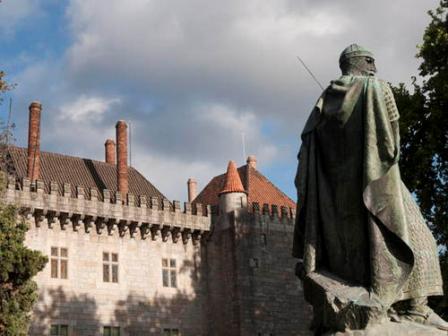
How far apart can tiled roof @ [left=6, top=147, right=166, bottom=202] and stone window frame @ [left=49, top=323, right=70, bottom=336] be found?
7.33m

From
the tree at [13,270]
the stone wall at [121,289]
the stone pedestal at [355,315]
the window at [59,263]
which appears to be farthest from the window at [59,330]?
the stone pedestal at [355,315]

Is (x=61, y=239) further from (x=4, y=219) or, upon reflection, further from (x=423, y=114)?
(x=423, y=114)

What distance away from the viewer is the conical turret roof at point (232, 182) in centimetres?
3872

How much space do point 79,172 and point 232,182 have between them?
8.86 metres

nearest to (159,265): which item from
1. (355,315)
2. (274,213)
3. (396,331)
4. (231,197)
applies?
(231,197)

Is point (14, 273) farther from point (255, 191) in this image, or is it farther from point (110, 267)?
point (255, 191)

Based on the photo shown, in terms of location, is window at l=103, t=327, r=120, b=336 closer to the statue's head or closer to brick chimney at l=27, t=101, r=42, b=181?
brick chimney at l=27, t=101, r=42, b=181

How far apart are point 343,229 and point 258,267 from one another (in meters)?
31.1

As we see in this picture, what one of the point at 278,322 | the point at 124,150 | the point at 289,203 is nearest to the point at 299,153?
the point at 278,322

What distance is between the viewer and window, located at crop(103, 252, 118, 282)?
35.5 metres

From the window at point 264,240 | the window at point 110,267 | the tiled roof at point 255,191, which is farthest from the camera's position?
the tiled roof at point 255,191

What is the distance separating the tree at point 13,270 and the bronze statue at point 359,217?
62.5 feet

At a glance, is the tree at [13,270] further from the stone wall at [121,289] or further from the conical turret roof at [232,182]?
the conical turret roof at [232,182]

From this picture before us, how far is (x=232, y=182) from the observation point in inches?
1540
